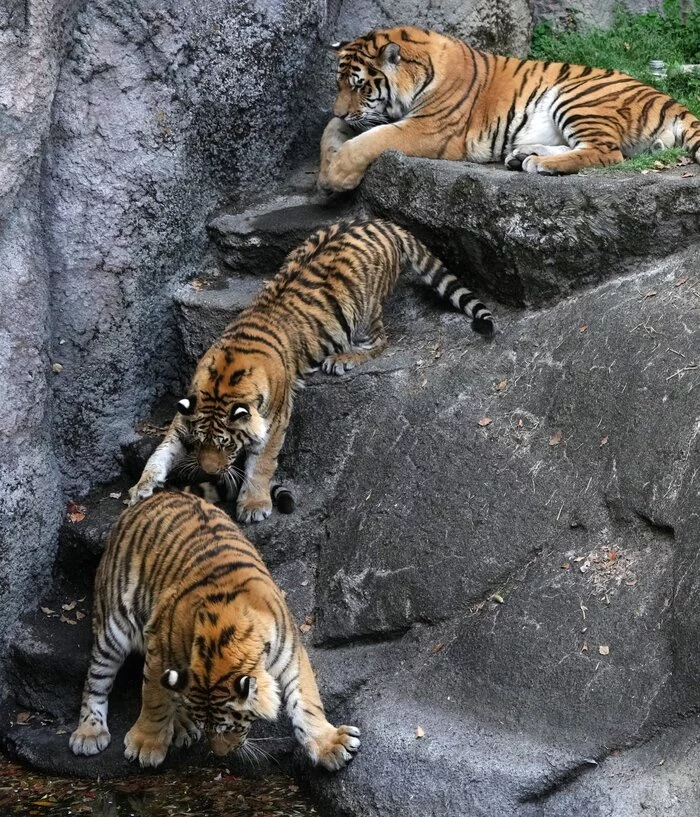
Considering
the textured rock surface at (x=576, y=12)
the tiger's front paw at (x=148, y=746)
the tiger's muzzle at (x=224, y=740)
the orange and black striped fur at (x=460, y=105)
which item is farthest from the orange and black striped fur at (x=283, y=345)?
the textured rock surface at (x=576, y=12)

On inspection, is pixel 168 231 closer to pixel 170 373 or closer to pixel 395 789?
pixel 170 373

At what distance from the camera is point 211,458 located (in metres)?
6.07

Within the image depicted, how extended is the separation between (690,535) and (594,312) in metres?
1.45

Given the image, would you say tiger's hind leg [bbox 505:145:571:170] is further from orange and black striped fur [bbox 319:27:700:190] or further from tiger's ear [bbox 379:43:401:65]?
tiger's ear [bbox 379:43:401:65]

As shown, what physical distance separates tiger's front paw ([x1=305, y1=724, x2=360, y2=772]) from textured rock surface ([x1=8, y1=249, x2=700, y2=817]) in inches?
2.8

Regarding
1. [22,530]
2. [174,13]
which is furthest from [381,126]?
[22,530]

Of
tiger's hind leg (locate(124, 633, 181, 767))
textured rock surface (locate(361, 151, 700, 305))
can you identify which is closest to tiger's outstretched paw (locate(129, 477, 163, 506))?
tiger's hind leg (locate(124, 633, 181, 767))

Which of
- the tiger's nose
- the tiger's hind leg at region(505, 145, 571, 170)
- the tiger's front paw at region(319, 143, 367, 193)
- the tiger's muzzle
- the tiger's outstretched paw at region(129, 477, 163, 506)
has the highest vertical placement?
the tiger's hind leg at region(505, 145, 571, 170)

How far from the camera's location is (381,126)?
7477 millimetres

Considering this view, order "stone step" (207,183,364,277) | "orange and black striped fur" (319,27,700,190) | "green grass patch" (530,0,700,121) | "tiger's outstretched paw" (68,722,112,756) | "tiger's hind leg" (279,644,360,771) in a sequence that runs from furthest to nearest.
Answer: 1. "green grass patch" (530,0,700,121)
2. "stone step" (207,183,364,277)
3. "orange and black striped fur" (319,27,700,190)
4. "tiger's outstretched paw" (68,722,112,756)
5. "tiger's hind leg" (279,644,360,771)

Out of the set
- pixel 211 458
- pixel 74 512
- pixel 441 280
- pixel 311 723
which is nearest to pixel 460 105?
pixel 441 280

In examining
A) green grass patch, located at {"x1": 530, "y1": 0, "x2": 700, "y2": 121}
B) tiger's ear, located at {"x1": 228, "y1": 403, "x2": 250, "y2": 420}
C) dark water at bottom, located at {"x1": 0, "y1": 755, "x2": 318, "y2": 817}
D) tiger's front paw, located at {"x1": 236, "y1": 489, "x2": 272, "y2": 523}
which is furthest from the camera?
green grass patch, located at {"x1": 530, "y1": 0, "x2": 700, "y2": 121}

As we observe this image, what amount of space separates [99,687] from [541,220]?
3.30 metres

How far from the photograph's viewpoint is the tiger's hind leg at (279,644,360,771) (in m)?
5.13
